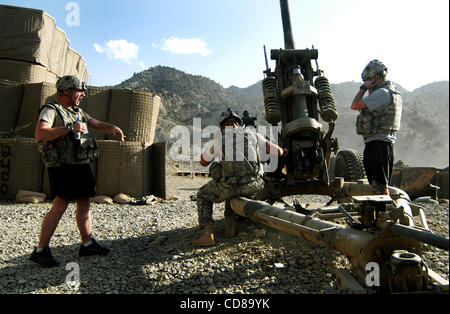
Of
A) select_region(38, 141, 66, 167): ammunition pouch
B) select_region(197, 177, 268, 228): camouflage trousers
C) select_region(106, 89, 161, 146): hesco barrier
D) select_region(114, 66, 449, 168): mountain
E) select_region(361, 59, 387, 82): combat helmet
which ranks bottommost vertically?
select_region(197, 177, 268, 228): camouflage trousers

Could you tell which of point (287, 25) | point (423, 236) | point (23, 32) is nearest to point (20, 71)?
point (23, 32)

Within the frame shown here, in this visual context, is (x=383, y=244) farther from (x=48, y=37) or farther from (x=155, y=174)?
(x=48, y=37)

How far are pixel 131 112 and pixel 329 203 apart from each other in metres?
4.23

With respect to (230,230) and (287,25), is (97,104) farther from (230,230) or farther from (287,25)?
(230,230)

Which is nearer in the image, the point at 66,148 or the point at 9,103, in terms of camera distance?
the point at 66,148

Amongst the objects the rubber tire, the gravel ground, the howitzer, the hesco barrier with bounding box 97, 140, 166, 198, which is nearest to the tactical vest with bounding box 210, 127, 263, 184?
the howitzer

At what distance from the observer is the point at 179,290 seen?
7.04 ft

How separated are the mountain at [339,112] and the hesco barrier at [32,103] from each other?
14.7 m

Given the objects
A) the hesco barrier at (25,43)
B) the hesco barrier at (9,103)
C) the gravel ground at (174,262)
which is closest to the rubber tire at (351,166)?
the gravel ground at (174,262)

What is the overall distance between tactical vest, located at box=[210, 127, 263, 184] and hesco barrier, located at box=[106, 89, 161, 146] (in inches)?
141

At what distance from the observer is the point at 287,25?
509cm

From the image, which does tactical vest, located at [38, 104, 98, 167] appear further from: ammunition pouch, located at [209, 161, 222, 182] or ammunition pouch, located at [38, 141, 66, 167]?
ammunition pouch, located at [209, 161, 222, 182]

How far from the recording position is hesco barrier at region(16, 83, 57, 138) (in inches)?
234
